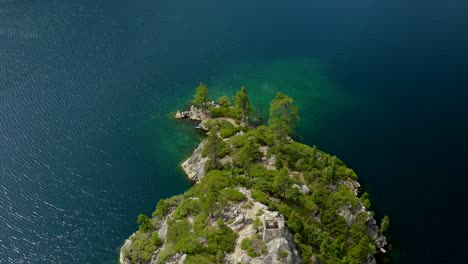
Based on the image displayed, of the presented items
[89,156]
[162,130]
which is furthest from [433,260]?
[89,156]

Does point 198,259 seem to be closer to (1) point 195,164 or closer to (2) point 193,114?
(1) point 195,164

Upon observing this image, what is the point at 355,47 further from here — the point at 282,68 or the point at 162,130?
the point at 162,130

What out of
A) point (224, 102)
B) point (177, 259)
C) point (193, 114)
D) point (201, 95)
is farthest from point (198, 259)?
point (224, 102)

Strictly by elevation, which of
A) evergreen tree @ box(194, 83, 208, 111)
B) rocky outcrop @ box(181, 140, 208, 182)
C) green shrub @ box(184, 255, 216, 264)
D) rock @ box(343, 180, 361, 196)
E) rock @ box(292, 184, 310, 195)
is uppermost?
evergreen tree @ box(194, 83, 208, 111)

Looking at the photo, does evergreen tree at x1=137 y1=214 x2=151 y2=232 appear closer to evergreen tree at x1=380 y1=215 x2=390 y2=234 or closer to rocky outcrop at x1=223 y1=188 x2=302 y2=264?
rocky outcrop at x1=223 y1=188 x2=302 y2=264

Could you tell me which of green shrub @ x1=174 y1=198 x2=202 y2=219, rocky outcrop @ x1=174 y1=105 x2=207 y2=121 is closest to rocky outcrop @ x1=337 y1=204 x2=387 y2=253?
green shrub @ x1=174 y1=198 x2=202 y2=219

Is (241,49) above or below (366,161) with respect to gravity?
above

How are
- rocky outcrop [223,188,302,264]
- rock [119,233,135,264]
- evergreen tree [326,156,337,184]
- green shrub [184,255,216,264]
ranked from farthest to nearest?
evergreen tree [326,156,337,184] < rock [119,233,135,264] < green shrub [184,255,216,264] < rocky outcrop [223,188,302,264]
